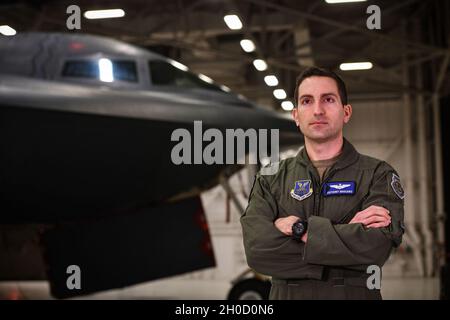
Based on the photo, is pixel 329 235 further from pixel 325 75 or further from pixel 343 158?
pixel 325 75

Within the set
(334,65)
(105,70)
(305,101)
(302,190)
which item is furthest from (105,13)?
(334,65)

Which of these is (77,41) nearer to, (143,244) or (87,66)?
(87,66)

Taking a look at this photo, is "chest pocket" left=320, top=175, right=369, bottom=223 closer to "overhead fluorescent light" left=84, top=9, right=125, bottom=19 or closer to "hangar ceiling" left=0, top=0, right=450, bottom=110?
"overhead fluorescent light" left=84, top=9, right=125, bottom=19

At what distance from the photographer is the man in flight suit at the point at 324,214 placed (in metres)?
1.96

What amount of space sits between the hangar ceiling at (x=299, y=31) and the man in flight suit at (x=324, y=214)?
778cm

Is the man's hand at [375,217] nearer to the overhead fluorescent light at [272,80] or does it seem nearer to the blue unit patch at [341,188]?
the blue unit patch at [341,188]

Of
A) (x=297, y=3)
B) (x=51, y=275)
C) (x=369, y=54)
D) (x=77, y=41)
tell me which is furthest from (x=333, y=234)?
(x=297, y=3)

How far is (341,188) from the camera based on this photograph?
2.03 metres

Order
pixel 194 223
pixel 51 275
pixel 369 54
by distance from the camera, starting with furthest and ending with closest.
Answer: pixel 369 54 → pixel 194 223 → pixel 51 275

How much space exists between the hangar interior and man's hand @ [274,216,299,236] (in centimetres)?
748

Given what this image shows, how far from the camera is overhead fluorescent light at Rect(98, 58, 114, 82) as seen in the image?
6.65 meters

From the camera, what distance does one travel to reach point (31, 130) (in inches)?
221

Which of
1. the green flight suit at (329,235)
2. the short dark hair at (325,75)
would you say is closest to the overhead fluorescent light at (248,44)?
the short dark hair at (325,75)

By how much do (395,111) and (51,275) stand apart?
15.2m
